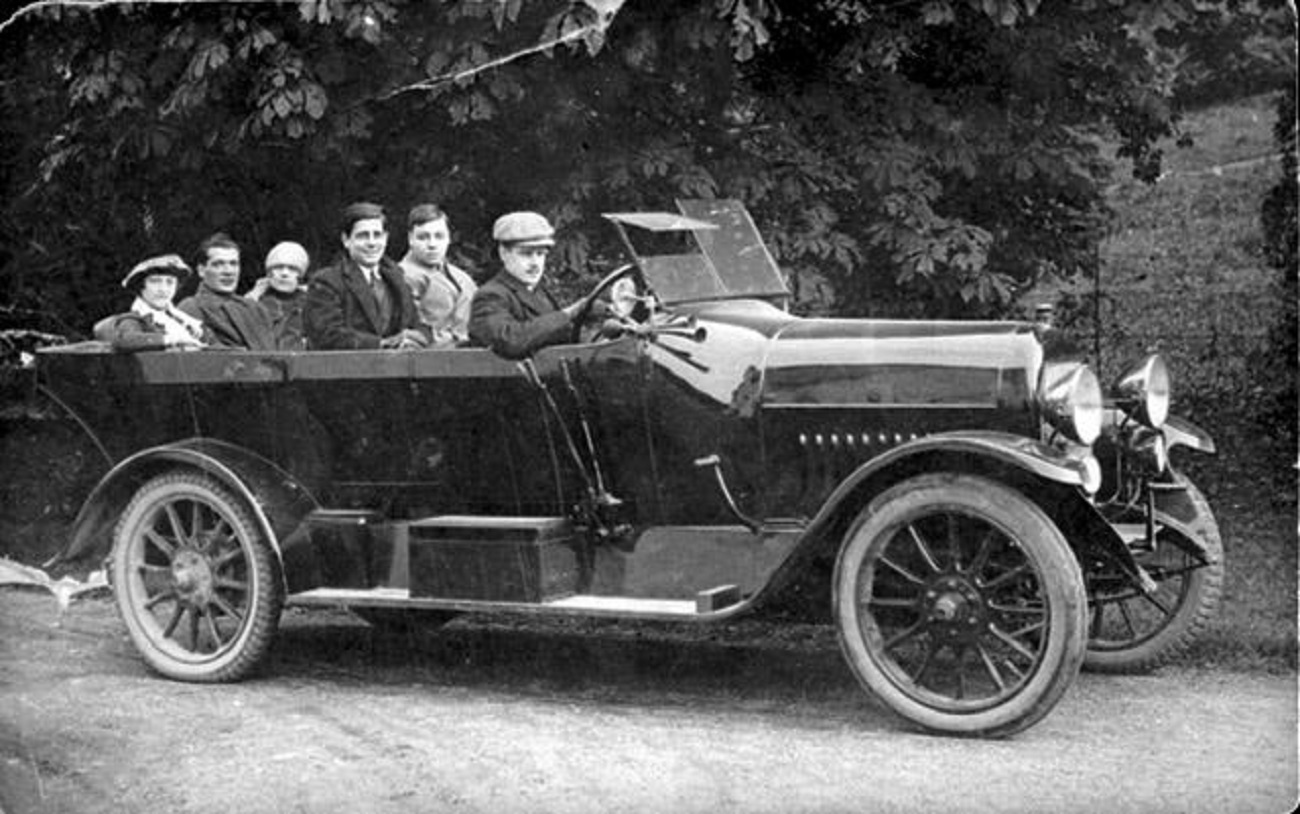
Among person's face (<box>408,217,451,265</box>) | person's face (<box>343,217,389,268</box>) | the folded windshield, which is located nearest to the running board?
the folded windshield

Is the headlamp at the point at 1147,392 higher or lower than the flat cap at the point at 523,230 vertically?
lower

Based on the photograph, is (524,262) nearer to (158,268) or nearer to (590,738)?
(158,268)

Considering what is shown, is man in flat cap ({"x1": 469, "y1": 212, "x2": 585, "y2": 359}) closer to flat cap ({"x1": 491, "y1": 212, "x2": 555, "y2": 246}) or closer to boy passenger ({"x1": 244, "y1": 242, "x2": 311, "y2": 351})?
flat cap ({"x1": 491, "y1": 212, "x2": 555, "y2": 246})

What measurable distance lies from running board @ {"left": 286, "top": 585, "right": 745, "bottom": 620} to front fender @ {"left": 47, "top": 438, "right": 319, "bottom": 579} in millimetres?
283

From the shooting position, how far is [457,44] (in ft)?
18.4

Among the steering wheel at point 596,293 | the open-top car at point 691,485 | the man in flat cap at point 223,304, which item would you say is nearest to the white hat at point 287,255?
the man in flat cap at point 223,304

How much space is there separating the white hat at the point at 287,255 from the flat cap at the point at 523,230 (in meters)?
1.12

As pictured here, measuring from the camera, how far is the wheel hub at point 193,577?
5984 millimetres

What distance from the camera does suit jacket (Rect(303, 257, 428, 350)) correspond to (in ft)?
20.2

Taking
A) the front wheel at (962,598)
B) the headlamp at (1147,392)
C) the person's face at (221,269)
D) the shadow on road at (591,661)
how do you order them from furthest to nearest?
the person's face at (221,269) < the shadow on road at (591,661) < the headlamp at (1147,392) < the front wheel at (962,598)

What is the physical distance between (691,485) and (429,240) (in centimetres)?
170

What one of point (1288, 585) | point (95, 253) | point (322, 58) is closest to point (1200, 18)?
point (1288, 585)

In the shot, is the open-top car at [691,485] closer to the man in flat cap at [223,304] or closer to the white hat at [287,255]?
the man in flat cap at [223,304]

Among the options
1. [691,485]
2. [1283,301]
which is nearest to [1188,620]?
[691,485]
